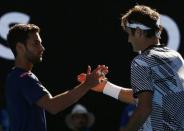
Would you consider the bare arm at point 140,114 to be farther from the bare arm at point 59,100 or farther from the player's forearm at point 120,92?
the player's forearm at point 120,92

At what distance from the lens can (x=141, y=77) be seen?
4.49m

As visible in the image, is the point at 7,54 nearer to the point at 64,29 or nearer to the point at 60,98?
Result: the point at 64,29

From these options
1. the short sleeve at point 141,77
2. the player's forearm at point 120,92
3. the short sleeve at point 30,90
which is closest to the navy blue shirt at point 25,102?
the short sleeve at point 30,90

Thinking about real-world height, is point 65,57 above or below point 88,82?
below

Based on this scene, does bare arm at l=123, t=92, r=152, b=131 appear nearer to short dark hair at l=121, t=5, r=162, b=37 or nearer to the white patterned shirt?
the white patterned shirt

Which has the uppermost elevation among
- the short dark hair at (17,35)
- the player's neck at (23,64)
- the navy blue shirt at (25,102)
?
the short dark hair at (17,35)

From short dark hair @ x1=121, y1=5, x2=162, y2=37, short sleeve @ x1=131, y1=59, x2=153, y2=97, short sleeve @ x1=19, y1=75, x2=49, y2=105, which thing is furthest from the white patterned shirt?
short sleeve @ x1=19, y1=75, x2=49, y2=105

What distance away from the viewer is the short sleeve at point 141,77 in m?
4.46

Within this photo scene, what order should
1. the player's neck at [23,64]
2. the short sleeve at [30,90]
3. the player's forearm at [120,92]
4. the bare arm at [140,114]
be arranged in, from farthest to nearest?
the player's forearm at [120,92] < the player's neck at [23,64] < the short sleeve at [30,90] < the bare arm at [140,114]

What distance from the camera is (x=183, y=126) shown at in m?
4.56

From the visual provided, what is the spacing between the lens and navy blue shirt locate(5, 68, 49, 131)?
4637mm

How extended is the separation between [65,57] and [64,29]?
0.31 m

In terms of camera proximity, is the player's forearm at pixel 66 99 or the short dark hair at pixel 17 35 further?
the short dark hair at pixel 17 35

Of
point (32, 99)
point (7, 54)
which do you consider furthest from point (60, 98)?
point (7, 54)
